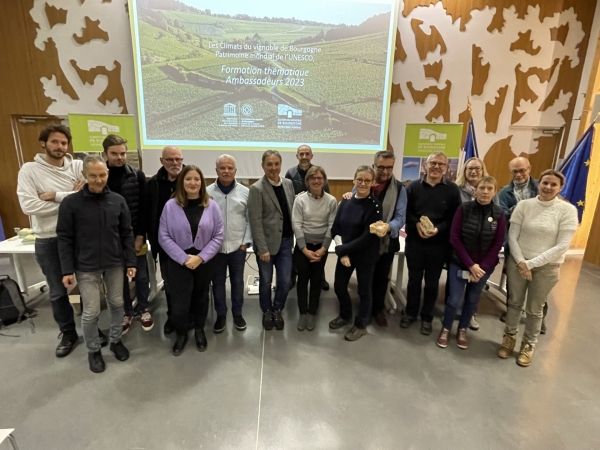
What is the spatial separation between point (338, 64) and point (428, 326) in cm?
400

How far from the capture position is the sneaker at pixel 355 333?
2.81 m

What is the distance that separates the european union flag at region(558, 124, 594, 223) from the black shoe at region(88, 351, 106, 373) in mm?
4974

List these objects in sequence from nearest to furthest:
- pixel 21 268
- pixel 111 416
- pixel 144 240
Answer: pixel 111 416 → pixel 144 240 → pixel 21 268

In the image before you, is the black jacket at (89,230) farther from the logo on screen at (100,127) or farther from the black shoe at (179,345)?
the logo on screen at (100,127)

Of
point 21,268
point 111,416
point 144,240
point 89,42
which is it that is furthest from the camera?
point 89,42

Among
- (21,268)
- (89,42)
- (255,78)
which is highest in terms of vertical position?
(89,42)

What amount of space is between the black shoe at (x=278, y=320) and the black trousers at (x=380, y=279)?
0.88 metres

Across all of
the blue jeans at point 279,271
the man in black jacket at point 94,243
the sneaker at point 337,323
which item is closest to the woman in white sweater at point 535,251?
the sneaker at point 337,323

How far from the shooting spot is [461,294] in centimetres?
268

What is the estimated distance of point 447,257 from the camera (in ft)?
9.01

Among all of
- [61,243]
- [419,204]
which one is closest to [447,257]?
[419,204]

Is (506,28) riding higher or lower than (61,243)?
higher

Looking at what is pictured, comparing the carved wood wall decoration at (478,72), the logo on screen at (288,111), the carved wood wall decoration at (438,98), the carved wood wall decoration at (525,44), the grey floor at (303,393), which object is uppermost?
the carved wood wall decoration at (525,44)

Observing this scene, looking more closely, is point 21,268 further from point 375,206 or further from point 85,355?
point 375,206
